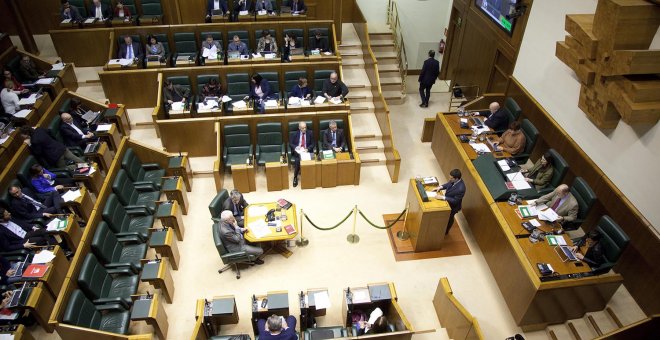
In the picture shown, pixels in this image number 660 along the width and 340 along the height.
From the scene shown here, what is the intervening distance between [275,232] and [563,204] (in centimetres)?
437

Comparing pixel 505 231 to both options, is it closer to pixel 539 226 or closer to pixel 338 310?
pixel 539 226

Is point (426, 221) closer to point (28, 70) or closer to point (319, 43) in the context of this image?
point (319, 43)

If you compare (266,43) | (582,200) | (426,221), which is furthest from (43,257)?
(582,200)

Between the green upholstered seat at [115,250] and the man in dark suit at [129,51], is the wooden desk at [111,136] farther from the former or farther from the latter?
the green upholstered seat at [115,250]

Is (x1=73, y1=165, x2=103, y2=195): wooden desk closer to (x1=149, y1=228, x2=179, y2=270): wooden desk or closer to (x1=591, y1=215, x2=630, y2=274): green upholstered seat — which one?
(x1=149, y1=228, x2=179, y2=270): wooden desk

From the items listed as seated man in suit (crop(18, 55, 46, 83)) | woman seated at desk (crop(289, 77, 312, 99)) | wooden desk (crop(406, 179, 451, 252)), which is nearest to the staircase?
woman seated at desk (crop(289, 77, 312, 99))

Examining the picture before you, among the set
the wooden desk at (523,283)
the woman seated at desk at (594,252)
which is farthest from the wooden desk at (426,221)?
the woman seated at desk at (594,252)

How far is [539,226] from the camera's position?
6352 mm

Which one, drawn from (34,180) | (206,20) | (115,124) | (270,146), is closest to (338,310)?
(270,146)

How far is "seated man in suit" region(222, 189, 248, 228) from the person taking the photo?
22.8 feet

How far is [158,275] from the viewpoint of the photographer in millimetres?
6016

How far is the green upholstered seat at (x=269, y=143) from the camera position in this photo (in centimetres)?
858

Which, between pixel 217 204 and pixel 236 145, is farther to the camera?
pixel 236 145

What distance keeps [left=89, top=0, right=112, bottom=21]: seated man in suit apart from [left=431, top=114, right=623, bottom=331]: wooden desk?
9665mm
